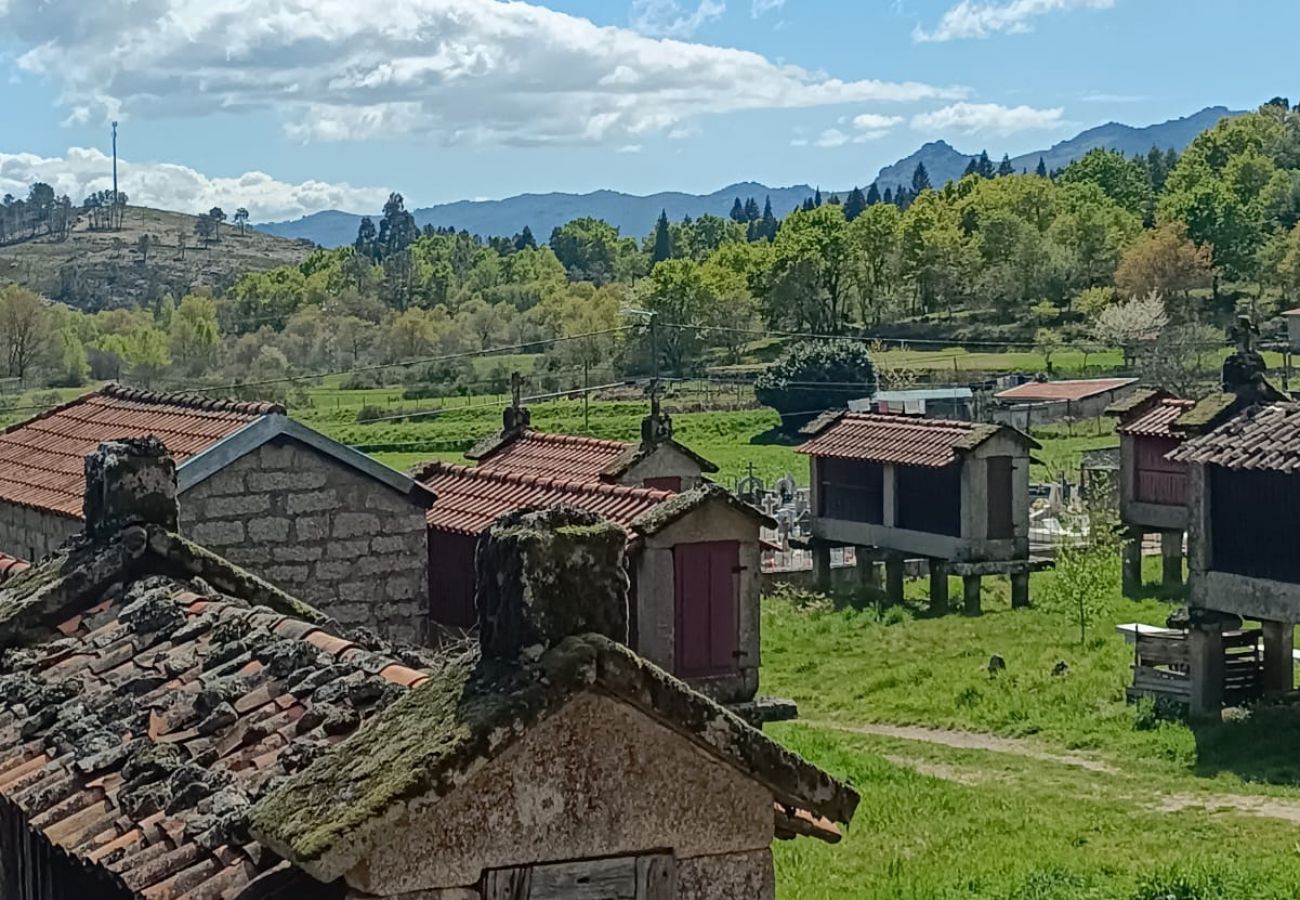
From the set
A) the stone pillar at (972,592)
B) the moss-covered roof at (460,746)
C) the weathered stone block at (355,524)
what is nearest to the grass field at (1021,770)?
the stone pillar at (972,592)

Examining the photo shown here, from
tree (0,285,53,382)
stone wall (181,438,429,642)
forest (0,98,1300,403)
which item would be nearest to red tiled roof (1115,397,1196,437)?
stone wall (181,438,429,642)

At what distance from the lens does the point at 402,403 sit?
223ft

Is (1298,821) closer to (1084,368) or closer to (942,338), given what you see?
(1084,368)

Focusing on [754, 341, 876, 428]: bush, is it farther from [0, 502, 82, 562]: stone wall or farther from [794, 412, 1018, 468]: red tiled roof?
[0, 502, 82, 562]: stone wall

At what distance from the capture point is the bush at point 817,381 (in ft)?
200

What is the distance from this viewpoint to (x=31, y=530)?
603 inches

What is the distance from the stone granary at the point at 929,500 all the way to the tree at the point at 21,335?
49250 mm

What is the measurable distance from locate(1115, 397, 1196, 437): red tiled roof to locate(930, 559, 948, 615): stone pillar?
3945mm

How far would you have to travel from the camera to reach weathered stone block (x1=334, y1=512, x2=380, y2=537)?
14.2 meters

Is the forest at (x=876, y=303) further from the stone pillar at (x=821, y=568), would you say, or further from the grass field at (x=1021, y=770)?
the grass field at (x=1021, y=770)

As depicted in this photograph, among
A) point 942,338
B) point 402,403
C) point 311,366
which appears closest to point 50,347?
point 311,366

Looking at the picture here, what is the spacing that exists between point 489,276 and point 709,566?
141400 millimetres

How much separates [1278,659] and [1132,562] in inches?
388

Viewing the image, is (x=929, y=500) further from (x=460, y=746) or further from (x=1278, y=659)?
(x=460, y=746)
